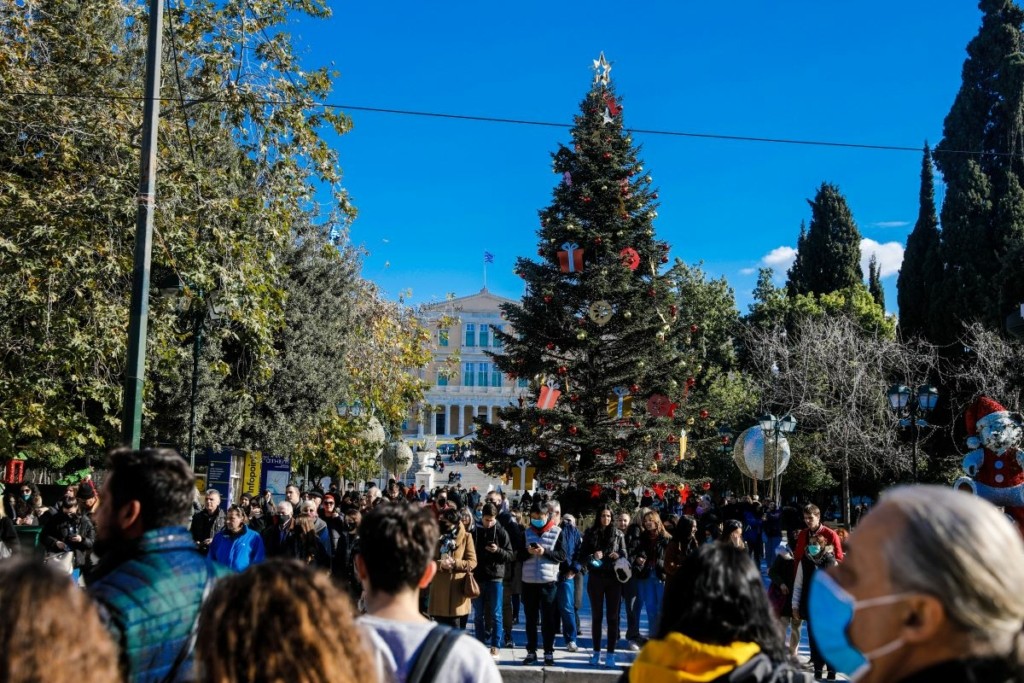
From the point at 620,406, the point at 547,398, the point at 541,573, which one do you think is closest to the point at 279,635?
the point at 541,573

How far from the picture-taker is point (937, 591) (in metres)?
1.82

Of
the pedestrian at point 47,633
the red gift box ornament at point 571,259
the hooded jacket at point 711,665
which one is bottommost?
the hooded jacket at point 711,665

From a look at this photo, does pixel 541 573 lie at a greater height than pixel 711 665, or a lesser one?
lesser

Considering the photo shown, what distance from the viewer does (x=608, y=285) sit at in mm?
24250

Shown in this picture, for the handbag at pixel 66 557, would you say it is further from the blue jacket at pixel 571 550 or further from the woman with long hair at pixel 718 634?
the woman with long hair at pixel 718 634

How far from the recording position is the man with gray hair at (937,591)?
5.85 ft

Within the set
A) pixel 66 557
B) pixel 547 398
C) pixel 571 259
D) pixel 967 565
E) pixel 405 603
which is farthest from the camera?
pixel 571 259

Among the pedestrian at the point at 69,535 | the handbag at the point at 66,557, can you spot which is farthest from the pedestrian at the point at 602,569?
the handbag at the point at 66,557

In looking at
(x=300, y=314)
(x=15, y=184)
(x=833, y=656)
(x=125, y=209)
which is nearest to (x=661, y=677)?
(x=833, y=656)

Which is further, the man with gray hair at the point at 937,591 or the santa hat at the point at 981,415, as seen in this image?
the santa hat at the point at 981,415

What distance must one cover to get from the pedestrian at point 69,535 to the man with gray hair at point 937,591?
40.1 feet

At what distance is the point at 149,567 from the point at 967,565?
2.48m

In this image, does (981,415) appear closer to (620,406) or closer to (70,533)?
(620,406)

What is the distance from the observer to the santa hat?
12.6m
